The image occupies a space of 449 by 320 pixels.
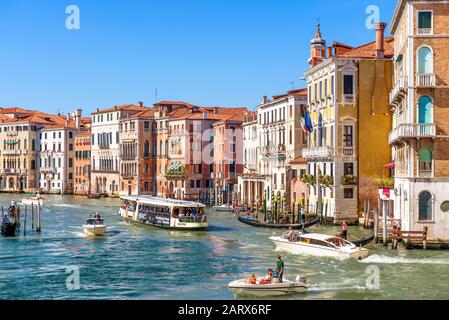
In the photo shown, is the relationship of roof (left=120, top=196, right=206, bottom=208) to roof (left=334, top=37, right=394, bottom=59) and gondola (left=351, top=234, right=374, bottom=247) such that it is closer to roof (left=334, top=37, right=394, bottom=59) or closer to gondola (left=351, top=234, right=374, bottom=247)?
roof (left=334, top=37, right=394, bottom=59)

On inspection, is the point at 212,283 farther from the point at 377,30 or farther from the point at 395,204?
the point at 377,30

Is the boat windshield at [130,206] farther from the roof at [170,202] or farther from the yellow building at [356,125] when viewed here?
the yellow building at [356,125]

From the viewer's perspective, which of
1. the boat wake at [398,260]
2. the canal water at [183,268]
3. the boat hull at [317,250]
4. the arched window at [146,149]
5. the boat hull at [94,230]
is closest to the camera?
the canal water at [183,268]

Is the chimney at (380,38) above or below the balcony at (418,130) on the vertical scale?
above

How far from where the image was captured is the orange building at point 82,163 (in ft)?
244

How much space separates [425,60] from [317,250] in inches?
274

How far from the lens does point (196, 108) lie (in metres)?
63.4

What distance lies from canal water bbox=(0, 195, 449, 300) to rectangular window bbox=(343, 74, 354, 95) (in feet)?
20.4

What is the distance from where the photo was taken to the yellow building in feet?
109

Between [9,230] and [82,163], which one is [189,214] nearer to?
[9,230]

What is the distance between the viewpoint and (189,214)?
33.5 metres

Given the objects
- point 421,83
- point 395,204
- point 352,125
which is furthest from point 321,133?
point 421,83

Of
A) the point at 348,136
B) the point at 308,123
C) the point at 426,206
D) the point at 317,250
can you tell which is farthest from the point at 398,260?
the point at 308,123

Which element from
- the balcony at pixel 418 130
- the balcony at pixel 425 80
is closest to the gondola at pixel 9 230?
the balcony at pixel 418 130
